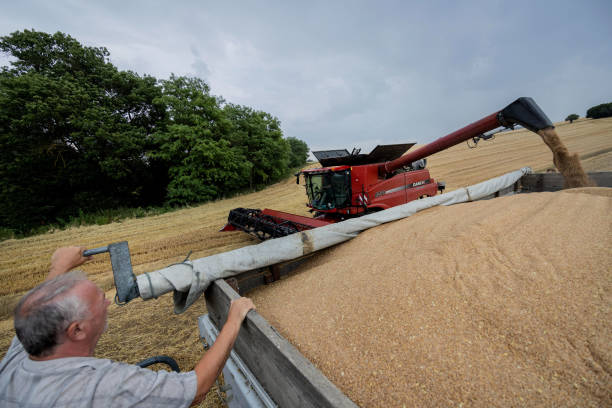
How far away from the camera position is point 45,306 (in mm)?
919

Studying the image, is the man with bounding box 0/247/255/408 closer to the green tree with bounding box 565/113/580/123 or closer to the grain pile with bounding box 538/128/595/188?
the grain pile with bounding box 538/128/595/188

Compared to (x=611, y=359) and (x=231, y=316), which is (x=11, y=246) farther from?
(x=611, y=359)

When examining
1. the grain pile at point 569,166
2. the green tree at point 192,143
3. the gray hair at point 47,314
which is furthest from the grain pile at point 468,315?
the green tree at point 192,143

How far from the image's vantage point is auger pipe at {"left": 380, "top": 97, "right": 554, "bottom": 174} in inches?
145

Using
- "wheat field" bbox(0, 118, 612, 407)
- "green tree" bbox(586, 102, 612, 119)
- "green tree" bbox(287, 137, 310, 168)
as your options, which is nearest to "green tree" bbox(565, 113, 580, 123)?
"green tree" bbox(586, 102, 612, 119)

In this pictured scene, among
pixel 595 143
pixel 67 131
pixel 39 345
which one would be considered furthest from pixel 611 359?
pixel 595 143

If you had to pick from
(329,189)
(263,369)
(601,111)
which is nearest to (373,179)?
(329,189)

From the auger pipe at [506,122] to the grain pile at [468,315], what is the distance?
1.83m

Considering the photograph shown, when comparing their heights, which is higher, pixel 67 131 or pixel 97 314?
pixel 67 131

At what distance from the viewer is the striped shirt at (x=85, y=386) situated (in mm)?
803

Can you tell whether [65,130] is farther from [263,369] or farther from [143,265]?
[263,369]

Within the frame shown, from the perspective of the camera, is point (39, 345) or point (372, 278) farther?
point (372, 278)

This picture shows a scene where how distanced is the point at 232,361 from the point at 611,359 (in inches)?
81.9

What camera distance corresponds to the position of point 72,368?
2.80 ft
